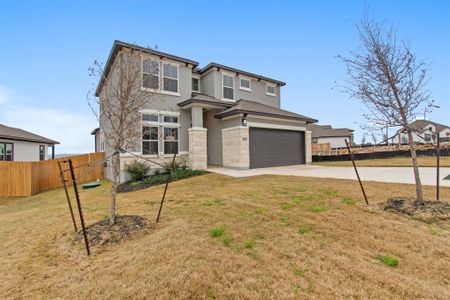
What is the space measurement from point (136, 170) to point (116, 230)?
7.61 meters

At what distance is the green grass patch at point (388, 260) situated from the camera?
9.07 feet

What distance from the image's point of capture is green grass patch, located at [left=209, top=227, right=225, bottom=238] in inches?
150

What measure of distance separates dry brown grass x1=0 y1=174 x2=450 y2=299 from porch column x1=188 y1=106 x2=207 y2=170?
7.59 meters

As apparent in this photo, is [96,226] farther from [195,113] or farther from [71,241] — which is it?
[195,113]

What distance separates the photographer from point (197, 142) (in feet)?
42.5

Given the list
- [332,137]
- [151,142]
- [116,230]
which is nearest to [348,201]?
[116,230]

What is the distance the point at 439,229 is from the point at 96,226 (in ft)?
22.3

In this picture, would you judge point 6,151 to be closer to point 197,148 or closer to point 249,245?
Answer: point 197,148

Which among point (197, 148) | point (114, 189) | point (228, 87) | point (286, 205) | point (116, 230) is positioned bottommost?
point (116, 230)

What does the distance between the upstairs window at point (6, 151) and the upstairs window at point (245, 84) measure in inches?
757

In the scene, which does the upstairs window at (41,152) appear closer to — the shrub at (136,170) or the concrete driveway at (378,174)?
the shrub at (136,170)

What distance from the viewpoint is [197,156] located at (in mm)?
12961

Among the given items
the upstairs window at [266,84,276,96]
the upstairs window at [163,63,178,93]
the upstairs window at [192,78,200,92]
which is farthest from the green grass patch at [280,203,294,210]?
the upstairs window at [266,84,276,96]

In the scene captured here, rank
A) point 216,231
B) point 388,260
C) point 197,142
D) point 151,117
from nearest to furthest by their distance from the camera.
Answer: point 388,260
point 216,231
point 151,117
point 197,142
